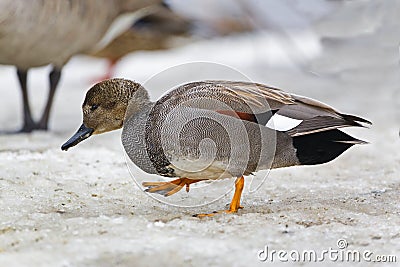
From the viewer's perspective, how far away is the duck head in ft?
6.31

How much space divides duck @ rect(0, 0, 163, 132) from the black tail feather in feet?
4.91

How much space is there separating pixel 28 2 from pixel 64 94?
2.09 meters

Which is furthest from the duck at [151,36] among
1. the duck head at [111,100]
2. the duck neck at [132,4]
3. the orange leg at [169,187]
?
the duck head at [111,100]

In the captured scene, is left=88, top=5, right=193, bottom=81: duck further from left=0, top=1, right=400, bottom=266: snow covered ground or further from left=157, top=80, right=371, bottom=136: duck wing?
left=157, top=80, right=371, bottom=136: duck wing

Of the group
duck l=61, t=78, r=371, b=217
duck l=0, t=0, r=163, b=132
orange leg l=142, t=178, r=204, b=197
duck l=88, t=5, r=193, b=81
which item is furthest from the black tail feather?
duck l=88, t=5, r=193, b=81

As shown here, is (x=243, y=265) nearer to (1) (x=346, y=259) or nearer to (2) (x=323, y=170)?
(1) (x=346, y=259)

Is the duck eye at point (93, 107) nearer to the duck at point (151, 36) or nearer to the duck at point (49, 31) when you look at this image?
the duck at point (49, 31)

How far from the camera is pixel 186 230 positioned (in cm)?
168

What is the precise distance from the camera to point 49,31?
10.3ft

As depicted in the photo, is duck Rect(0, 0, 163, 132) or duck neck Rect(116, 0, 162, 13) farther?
duck neck Rect(116, 0, 162, 13)

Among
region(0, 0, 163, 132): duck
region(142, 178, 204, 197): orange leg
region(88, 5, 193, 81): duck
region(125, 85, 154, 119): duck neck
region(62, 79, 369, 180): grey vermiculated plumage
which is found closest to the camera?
region(62, 79, 369, 180): grey vermiculated plumage

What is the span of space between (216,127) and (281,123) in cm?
18

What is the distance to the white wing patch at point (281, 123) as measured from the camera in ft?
6.07

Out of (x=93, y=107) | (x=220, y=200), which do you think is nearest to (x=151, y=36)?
(x=220, y=200)
